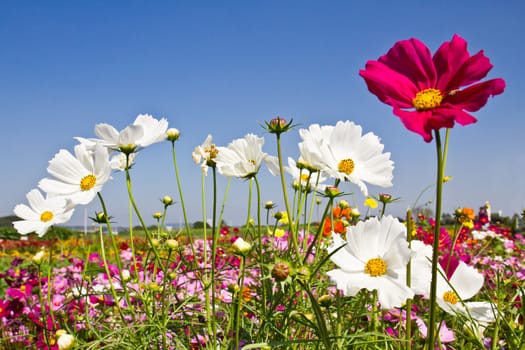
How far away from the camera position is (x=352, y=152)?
74 centimetres

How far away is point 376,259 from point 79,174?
20.3 inches

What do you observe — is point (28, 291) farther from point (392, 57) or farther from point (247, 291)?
point (392, 57)

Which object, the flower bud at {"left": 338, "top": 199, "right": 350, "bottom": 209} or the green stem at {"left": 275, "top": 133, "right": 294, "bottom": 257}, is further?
the flower bud at {"left": 338, "top": 199, "right": 350, "bottom": 209}

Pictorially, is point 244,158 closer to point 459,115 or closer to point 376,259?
point 376,259

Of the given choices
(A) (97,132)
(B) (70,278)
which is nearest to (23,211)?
(A) (97,132)

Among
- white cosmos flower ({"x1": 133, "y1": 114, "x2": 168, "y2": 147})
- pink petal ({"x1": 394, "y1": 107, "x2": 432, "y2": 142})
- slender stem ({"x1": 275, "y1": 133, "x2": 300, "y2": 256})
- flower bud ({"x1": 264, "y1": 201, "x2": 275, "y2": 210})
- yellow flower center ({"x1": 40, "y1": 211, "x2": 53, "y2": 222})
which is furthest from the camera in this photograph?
flower bud ({"x1": 264, "y1": 201, "x2": 275, "y2": 210})

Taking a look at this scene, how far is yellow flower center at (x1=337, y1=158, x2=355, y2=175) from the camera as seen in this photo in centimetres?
69

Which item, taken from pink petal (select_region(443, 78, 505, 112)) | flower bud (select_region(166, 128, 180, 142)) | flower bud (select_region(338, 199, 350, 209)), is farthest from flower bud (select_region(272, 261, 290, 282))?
flower bud (select_region(338, 199, 350, 209))

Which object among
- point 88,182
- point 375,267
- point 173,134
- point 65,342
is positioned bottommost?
point 65,342

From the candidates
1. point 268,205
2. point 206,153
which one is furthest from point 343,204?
point 206,153

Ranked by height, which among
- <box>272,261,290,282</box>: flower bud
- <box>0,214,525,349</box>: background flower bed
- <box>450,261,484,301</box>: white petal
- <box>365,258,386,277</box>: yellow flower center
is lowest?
<box>0,214,525,349</box>: background flower bed

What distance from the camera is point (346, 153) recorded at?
0.73 meters

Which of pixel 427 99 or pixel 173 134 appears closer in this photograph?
pixel 427 99

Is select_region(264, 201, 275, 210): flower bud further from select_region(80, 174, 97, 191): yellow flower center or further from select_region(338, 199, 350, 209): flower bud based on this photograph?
select_region(80, 174, 97, 191): yellow flower center
